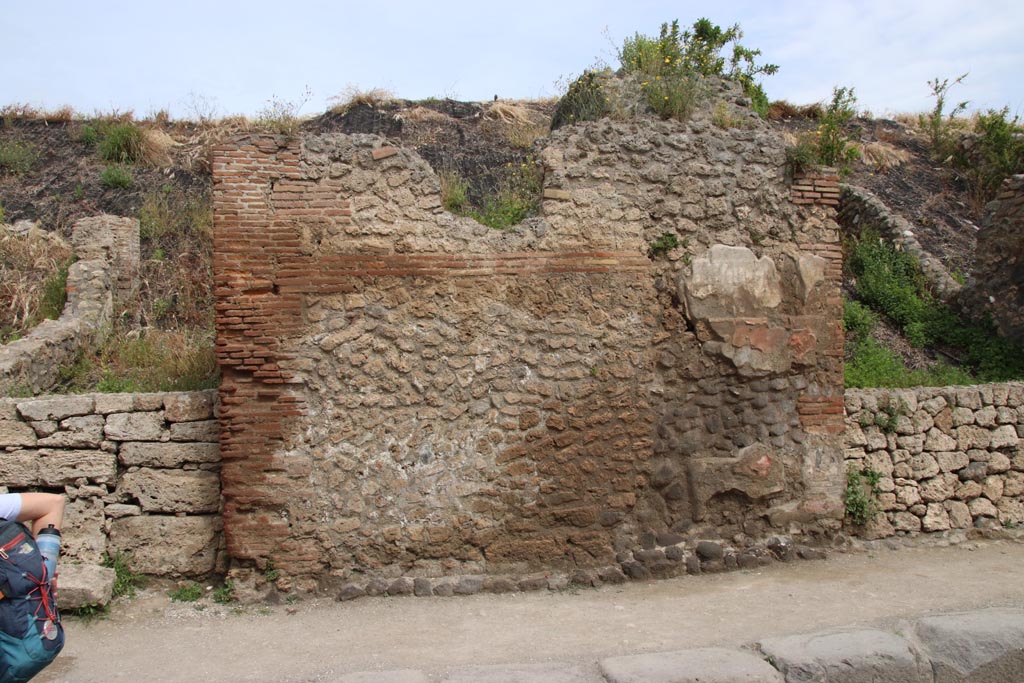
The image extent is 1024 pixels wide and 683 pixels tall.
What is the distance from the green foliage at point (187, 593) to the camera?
5.54 m

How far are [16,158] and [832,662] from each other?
544 inches

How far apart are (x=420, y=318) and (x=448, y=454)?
39.2 inches

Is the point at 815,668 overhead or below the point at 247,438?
below

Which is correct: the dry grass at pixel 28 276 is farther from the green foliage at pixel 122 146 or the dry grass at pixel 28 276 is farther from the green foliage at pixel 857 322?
the green foliage at pixel 857 322

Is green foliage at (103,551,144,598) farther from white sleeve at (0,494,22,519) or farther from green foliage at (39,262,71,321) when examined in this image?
green foliage at (39,262,71,321)

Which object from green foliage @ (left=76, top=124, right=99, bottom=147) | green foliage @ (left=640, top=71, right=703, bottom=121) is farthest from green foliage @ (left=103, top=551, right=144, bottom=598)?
green foliage @ (left=76, top=124, right=99, bottom=147)

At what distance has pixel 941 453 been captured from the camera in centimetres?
701

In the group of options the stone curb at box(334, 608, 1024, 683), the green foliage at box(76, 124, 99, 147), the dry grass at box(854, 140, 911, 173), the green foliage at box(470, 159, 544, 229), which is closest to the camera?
the stone curb at box(334, 608, 1024, 683)

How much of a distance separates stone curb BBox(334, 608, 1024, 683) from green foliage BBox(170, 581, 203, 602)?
1.83 metres

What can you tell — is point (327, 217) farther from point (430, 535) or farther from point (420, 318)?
point (430, 535)

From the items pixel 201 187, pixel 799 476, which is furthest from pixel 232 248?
pixel 201 187

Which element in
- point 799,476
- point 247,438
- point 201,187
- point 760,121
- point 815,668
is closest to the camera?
point 815,668

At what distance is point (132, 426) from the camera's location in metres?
5.82

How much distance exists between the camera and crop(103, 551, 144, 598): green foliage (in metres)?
5.57
